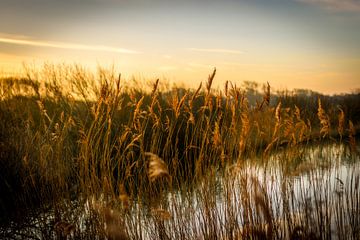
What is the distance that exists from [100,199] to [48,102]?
5.58 meters

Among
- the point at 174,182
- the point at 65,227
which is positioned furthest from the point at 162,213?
the point at 174,182

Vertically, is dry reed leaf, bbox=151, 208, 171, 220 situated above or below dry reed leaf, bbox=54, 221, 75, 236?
above

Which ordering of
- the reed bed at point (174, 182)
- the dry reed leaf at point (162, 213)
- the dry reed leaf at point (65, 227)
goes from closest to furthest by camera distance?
the dry reed leaf at point (162, 213)
the dry reed leaf at point (65, 227)
the reed bed at point (174, 182)

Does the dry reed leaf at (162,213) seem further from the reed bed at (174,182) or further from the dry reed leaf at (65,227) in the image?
the dry reed leaf at (65,227)

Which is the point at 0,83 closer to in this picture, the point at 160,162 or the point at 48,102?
the point at 48,102

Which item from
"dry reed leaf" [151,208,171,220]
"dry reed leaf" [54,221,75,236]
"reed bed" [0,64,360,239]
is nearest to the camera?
"dry reed leaf" [151,208,171,220]

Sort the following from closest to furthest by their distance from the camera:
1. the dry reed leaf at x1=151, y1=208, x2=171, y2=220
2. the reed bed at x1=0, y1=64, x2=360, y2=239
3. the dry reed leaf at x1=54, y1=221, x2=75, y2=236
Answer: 1. the dry reed leaf at x1=151, y1=208, x2=171, y2=220
2. the dry reed leaf at x1=54, y1=221, x2=75, y2=236
3. the reed bed at x1=0, y1=64, x2=360, y2=239

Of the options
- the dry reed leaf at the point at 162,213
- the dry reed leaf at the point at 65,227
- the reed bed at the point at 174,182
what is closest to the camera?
the dry reed leaf at the point at 162,213

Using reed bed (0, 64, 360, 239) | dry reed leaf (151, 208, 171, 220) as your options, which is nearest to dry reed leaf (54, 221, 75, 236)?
reed bed (0, 64, 360, 239)

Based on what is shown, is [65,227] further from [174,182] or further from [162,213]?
[174,182]

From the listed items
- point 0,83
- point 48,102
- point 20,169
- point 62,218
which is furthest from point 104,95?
point 0,83

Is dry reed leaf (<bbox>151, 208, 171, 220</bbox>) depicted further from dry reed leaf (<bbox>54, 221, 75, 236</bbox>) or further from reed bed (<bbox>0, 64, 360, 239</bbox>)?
dry reed leaf (<bbox>54, 221, 75, 236</bbox>)

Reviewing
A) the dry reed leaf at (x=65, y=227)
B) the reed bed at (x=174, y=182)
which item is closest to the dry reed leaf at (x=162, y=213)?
the reed bed at (x=174, y=182)

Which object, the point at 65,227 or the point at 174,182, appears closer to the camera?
the point at 65,227
